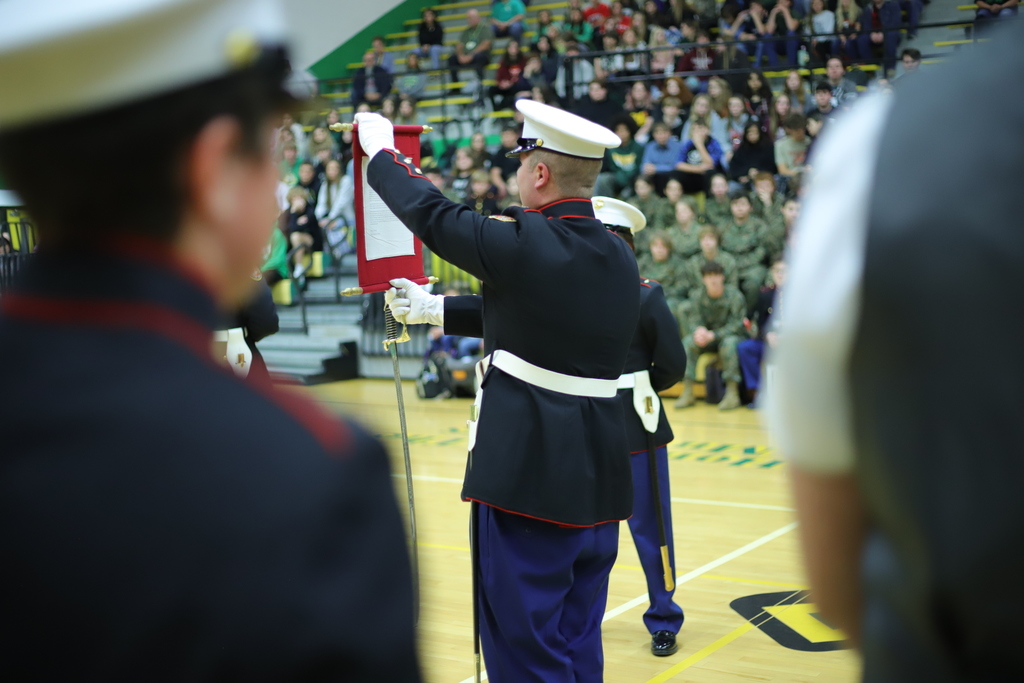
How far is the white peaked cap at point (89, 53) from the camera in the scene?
69 cm

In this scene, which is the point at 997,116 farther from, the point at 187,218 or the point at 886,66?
the point at 886,66

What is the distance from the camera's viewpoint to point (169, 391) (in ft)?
2.30

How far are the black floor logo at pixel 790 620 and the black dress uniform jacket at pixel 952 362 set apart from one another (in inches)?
122

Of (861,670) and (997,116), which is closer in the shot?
(997,116)

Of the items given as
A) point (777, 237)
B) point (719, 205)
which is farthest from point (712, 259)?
point (719, 205)

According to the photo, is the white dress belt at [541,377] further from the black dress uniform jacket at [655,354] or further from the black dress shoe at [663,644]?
the black dress shoe at [663,644]

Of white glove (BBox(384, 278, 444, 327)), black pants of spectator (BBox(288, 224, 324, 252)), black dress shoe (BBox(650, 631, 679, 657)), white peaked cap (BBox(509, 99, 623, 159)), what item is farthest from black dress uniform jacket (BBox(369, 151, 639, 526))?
black pants of spectator (BBox(288, 224, 324, 252))

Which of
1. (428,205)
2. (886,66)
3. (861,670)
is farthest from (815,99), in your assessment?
(861,670)

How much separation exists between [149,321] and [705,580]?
4171 millimetres

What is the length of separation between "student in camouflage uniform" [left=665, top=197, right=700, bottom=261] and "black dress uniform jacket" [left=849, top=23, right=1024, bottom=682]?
9012mm

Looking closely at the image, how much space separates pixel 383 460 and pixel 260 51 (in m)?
0.30

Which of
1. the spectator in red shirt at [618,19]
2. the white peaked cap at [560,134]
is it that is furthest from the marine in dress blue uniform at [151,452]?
the spectator in red shirt at [618,19]

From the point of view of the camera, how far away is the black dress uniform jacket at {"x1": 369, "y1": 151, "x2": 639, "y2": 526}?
2.69m

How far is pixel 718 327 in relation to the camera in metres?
9.35
